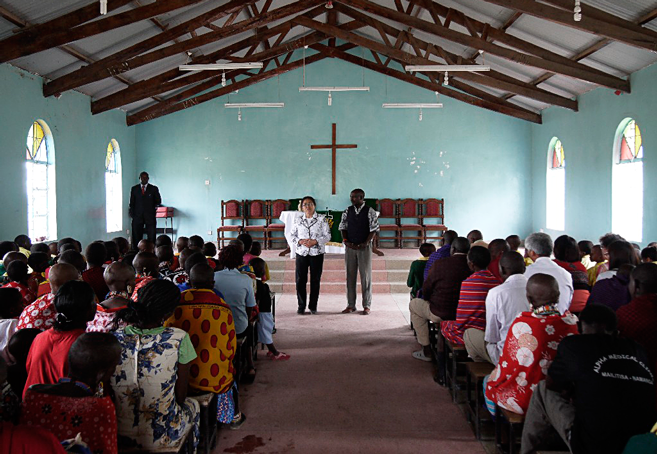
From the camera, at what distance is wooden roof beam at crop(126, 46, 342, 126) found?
10805 mm

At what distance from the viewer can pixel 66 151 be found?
8.61m

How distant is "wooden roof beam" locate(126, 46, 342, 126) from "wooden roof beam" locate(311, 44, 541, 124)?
1.59ft

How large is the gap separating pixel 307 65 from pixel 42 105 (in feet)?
18.0

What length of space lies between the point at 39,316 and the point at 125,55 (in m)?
5.87

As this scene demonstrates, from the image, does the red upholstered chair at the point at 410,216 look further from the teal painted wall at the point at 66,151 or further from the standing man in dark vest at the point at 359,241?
the teal painted wall at the point at 66,151

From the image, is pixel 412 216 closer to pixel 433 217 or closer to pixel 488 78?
pixel 433 217

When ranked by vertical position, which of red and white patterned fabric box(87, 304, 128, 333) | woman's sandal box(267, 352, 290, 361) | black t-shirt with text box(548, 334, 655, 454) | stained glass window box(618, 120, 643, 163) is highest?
stained glass window box(618, 120, 643, 163)

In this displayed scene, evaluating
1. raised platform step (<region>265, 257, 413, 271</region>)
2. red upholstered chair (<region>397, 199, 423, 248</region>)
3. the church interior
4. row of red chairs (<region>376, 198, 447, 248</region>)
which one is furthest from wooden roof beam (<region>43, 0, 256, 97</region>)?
red upholstered chair (<region>397, 199, 423, 248</region>)

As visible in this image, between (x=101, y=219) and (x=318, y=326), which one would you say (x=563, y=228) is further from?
(x=101, y=219)

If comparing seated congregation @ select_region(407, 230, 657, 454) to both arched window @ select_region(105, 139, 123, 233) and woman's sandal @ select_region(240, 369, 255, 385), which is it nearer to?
woman's sandal @ select_region(240, 369, 255, 385)

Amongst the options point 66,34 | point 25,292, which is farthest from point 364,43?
point 25,292

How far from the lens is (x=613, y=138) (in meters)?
8.17

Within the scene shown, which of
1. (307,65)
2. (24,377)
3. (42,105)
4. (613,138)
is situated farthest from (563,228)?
(24,377)

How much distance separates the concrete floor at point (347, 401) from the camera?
113 inches
